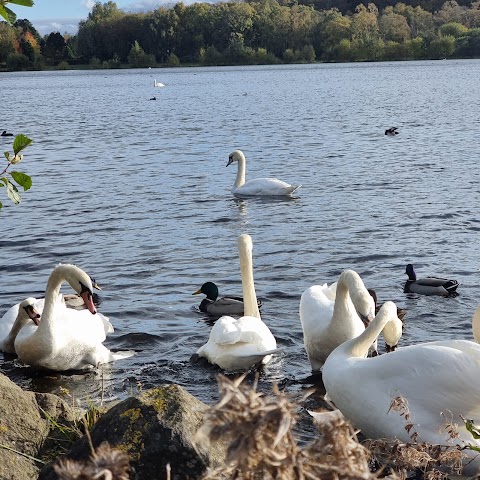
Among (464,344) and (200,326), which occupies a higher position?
(464,344)

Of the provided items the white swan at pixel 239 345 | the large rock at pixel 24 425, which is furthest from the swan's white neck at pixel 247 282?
the large rock at pixel 24 425

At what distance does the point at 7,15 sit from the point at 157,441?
1.77 metres

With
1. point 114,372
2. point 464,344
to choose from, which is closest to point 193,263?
point 114,372

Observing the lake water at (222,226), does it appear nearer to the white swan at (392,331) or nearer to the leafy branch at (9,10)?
the white swan at (392,331)

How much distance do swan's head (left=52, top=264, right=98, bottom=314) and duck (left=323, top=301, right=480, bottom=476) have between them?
3.19m

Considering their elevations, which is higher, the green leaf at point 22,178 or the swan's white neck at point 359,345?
the green leaf at point 22,178

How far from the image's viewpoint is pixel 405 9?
→ 14562cm

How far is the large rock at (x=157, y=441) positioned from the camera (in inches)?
145

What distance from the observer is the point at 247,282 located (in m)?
8.58

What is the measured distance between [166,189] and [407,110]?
22553 millimetres

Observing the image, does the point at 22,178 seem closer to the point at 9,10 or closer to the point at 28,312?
the point at 9,10

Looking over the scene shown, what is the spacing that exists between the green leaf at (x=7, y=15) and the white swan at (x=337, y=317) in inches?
155

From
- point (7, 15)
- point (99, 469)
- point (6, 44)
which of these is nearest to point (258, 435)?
point (99, 469)

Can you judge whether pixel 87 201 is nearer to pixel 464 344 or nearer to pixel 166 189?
pixel 166 189
